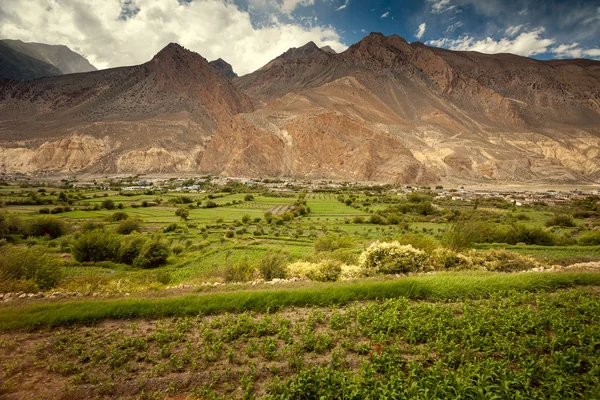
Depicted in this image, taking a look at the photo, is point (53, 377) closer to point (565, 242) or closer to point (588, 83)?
point (565, 242)

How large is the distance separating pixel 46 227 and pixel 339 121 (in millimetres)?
113279

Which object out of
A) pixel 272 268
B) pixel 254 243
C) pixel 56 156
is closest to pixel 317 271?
pixel 272 268

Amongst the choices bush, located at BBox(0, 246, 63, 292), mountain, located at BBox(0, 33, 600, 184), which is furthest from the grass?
mountain, located at BBox(0, 33, 600, 184)

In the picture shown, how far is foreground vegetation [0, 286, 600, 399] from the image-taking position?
240 inches

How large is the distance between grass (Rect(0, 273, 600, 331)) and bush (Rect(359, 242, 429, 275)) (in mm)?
3593

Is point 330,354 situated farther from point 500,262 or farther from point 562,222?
point 562,222

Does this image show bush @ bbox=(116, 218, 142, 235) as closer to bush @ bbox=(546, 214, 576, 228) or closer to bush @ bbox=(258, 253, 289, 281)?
bush @ bbox=(258, 253, 289, 281)

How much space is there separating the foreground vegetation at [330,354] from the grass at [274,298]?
1.05 feet

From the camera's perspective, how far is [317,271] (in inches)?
584

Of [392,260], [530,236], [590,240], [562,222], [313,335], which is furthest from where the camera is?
[562,222]

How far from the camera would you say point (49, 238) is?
101 ft

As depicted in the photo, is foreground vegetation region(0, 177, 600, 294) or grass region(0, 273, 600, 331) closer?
grass region(0, 273, 600, 331)

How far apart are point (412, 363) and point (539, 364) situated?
287cm

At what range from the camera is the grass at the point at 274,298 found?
29.9 feet
